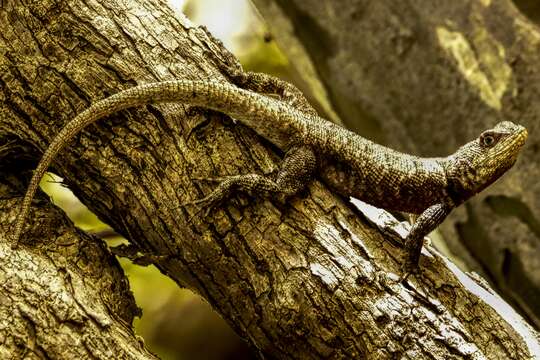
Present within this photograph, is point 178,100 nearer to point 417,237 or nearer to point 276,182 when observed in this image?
point 276,182

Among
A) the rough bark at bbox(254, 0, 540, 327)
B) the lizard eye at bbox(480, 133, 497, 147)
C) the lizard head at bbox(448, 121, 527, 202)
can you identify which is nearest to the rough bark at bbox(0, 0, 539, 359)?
the lizard head at bbox(448, 121, 527, 202)

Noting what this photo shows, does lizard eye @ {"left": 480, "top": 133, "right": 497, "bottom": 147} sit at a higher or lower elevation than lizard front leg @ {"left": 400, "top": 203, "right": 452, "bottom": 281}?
higher

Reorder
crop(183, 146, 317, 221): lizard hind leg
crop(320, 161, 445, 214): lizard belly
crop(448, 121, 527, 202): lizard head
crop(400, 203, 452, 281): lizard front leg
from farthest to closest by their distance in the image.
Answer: crop(448, 121, 527, 202): lizard head < crop(320, 161, 445, 214): lizard belly < crop(400, 203, 452, 281): lizard front leg < crop(183, 146, 317, 221): lizard hind leg

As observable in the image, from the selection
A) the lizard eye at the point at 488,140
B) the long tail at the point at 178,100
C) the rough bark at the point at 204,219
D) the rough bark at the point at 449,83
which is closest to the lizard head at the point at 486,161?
the lizard eye at the point at 488,140

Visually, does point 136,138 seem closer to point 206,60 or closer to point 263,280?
point 206,60

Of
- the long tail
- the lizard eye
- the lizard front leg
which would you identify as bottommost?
the lizard front leg

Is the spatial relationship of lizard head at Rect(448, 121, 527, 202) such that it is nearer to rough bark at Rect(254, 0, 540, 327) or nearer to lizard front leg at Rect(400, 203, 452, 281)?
lizard front leg at Rect(400, 203, 452, 281)

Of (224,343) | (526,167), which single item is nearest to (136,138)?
(224,343)

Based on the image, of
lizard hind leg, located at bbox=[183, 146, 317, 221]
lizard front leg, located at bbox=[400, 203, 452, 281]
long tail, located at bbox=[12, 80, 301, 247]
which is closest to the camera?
long tail, located at bbox=[12, 80, 301, 247]
